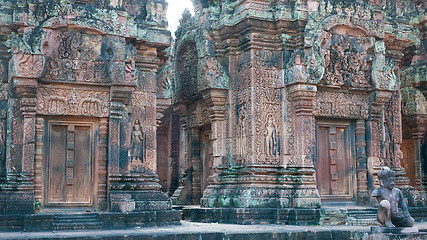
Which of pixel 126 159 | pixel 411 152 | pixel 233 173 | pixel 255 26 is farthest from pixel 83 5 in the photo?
pixel 411 152

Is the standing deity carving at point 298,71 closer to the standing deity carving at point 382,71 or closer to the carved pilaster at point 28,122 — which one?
the standing deity carving at point 382,71

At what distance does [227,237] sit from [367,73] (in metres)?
6.23

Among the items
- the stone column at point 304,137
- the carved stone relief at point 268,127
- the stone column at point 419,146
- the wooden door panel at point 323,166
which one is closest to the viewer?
the stone column at point 304,137

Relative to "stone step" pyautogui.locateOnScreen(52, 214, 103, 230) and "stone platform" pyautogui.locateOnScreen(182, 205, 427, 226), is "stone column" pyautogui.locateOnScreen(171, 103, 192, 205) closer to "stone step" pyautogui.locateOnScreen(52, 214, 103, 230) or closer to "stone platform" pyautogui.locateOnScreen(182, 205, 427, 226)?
"stone platform" pyautogui.locateOnScreen(182, 205, 427, 226)

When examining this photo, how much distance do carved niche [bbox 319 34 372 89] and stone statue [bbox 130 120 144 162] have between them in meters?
4.45

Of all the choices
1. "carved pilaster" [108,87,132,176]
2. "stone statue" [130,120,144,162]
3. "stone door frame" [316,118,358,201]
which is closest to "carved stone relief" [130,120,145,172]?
"stone statue" [130,120,144,162]

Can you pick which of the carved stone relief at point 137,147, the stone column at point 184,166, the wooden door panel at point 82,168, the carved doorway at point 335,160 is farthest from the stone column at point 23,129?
the carved doorway at point 335,160

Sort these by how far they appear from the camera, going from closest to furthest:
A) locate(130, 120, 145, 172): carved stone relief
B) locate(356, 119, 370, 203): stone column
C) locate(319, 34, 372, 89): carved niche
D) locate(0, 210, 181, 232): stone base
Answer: locate(0, 210, 181, 232): stone base
locate(130, 120, 145, 172): carved stone relief
locate(319, 34, 372, 89): carved niche
locate(356, 119, 370, 203): stone column

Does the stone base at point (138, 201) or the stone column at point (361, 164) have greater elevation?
the stone column at point (361, 164)

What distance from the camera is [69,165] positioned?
1109cm

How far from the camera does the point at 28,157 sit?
34.9 ft

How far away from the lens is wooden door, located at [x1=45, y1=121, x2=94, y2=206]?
36.0ft

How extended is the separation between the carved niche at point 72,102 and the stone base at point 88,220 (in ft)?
6.38

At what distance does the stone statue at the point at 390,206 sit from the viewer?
30.9 ft
